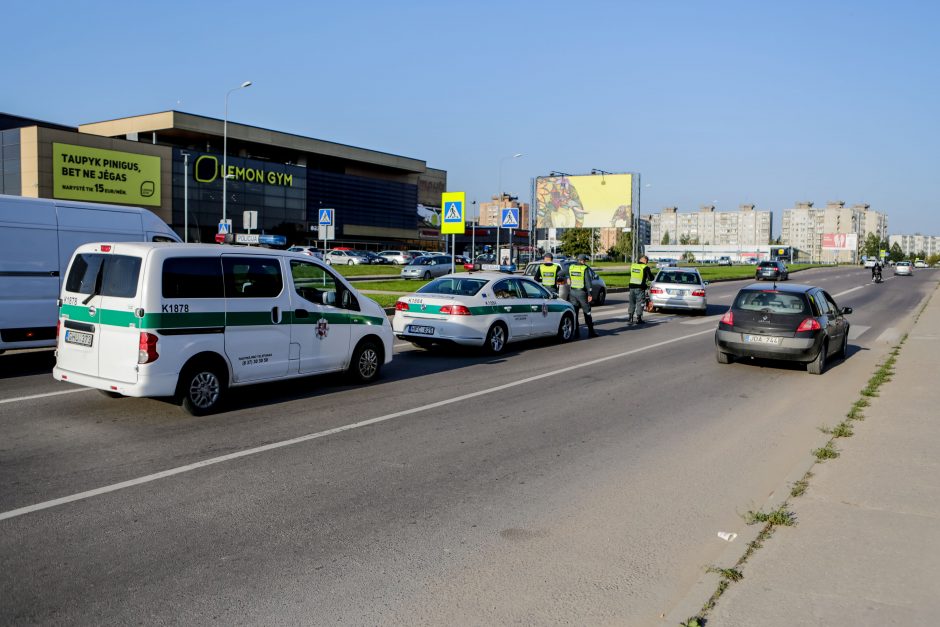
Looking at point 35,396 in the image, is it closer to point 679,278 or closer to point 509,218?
point 679,278

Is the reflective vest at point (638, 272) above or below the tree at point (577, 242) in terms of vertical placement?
below

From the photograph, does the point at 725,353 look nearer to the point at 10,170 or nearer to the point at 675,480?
the point at 675,480

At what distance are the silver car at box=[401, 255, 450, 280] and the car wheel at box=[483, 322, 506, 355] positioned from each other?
87.1 feet

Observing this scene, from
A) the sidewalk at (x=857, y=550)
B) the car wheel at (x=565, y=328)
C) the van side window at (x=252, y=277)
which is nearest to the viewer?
the sidewalk at (x=857, y=550)

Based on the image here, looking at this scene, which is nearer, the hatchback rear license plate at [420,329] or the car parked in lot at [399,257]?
the hatchback rear license plate at [420,329]

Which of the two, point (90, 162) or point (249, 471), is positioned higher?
point (90, 162)

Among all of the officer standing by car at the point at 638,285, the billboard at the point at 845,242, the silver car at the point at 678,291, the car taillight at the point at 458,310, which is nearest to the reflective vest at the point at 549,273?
the officer standing by car at the point at 638,285

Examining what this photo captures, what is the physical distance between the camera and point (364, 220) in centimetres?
9131

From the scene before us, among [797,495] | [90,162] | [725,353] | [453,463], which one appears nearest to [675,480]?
[797,495]

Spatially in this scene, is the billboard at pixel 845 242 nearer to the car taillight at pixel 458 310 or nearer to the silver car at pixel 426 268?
the silver car at pixel 426 268

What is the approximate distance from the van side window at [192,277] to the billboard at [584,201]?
4774 centimetres

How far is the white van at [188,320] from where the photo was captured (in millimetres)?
7672

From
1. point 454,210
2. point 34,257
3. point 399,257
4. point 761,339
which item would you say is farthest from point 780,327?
point 399,257

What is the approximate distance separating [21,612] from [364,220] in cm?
8921
